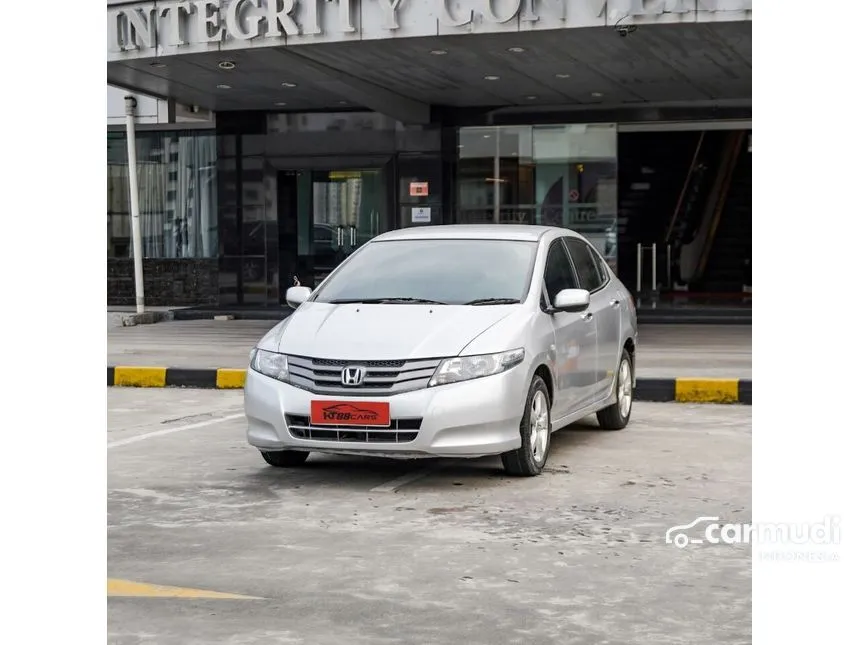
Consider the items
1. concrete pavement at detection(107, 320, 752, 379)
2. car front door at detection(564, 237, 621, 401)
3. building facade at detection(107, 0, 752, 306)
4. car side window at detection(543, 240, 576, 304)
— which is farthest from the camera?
building facade at detection(107, 0, 752, 306)

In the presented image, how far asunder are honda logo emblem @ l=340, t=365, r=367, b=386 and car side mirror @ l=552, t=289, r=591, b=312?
5.04 feet

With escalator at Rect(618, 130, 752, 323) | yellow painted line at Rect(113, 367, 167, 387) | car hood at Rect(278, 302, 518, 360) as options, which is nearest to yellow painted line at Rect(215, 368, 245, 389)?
yellow painted line at Rect(113, 367, 167, 387)

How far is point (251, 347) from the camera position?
1705 centimetres

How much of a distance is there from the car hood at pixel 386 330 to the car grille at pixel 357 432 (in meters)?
0.38

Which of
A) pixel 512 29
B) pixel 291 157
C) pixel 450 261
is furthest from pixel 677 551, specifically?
pixel 291 157

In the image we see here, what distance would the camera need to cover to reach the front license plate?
750 cm

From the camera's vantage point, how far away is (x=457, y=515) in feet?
22.7

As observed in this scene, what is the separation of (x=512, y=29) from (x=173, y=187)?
13.2 m

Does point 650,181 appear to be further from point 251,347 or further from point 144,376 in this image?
point 144,376

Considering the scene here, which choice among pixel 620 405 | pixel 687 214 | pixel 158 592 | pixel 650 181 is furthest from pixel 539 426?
pixel 650 181

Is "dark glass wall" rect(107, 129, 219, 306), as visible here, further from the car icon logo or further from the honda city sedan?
the car icon logo

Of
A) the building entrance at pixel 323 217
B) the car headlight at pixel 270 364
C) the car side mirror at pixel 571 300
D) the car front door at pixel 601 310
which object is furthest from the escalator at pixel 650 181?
the car headlight at pixel 270 364

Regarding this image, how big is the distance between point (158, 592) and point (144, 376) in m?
8.53
